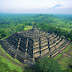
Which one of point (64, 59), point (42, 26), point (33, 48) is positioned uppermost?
point (33, 48)

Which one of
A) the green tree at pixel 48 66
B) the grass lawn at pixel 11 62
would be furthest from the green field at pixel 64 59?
the grass lawn at pixel 11 62

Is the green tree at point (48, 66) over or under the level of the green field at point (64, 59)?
over

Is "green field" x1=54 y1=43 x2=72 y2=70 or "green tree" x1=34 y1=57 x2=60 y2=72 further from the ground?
"green tree" x1=34 y1=57 x2=60 y2=72

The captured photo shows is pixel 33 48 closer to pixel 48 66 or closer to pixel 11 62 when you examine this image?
pixel 11 62

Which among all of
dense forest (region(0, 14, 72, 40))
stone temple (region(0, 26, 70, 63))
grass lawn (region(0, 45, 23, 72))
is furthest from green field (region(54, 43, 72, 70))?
grass lawn (region(0, 45, 23, 72))

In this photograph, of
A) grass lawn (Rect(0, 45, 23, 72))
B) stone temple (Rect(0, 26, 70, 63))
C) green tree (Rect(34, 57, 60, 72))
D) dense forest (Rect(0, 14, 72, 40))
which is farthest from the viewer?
dense forest (Rect(0, 14, 72, 40))

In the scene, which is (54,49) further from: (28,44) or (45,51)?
(28,44)

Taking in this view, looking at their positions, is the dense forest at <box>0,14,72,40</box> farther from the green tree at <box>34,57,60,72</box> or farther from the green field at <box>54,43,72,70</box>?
the green tree at <box>34,57,60,72</box>

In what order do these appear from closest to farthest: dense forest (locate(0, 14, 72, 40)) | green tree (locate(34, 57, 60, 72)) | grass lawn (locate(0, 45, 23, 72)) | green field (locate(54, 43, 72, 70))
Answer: green tree (locate(34, 57, 60, 72)) < grass lawn (locate(0, 45, 23, 72)) < green field (locate(54, 43, 72, 70)) < dense forest (locate(0, 14, 72, 40))

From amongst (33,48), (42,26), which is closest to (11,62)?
(33,48)

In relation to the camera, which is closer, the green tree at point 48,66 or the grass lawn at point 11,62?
the green tree at point 48,66

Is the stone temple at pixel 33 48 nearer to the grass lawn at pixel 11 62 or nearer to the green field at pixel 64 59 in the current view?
the grass lawn at pixel 11 62

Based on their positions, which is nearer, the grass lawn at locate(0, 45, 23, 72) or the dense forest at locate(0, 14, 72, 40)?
the grass lawn at locate(0, 45, 23, 72)
